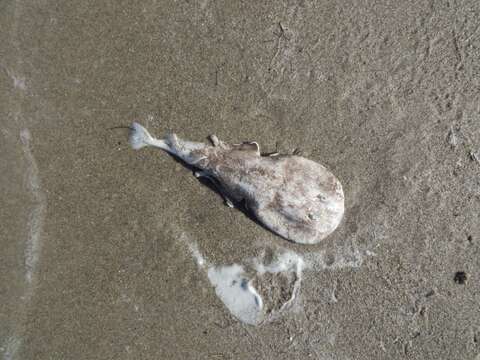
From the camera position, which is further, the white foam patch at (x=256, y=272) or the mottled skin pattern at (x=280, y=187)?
the white foam patch at (x=256, y=272)

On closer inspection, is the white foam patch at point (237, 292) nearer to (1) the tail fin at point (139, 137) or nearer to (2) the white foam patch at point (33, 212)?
(1) the tail fin at point (139, 137)

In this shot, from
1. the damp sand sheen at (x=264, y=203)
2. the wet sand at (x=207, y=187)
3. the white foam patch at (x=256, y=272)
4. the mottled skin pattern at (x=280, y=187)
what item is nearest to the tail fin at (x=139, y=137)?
the damp sand sheen at (x=264, y=203)

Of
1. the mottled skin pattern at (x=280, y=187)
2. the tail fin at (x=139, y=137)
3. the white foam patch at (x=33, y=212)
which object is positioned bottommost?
the white foam patch at (x=33, y=212)

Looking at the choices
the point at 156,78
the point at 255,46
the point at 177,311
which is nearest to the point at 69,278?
the point at 177,311

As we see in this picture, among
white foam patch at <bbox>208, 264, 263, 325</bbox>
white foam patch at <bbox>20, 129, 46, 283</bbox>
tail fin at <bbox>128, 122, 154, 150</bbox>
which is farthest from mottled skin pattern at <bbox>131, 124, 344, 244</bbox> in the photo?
white foam patch at <bbox>20, 129, 46, 283</bbox>

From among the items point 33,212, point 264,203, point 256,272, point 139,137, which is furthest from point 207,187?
point 33,212

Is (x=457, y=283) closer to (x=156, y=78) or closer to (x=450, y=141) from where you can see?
(x=450, y=141)

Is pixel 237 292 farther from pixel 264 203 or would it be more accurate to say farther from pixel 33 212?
pixel 33 212
